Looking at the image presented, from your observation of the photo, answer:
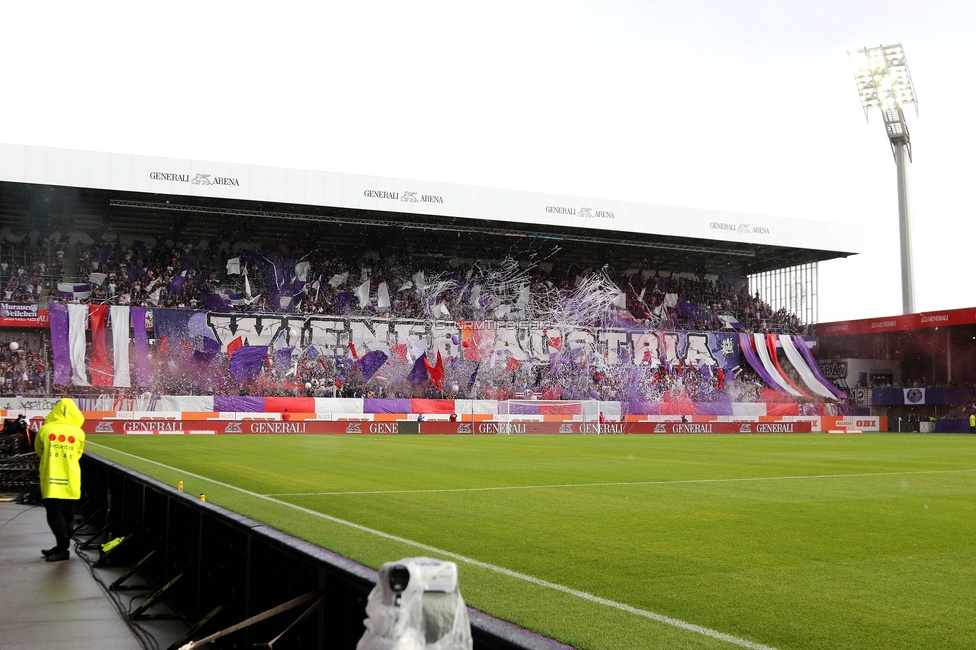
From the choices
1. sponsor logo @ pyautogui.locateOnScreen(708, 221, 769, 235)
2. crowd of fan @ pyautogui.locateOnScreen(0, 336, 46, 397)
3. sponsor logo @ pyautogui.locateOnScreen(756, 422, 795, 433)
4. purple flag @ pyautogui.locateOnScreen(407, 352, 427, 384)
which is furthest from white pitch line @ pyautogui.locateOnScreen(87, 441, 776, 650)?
sponsor logo @ pyautogui.locateOnScreen(708, 221, 769, 235)

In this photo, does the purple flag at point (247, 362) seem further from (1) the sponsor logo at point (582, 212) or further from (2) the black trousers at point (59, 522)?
(2) the black trousers at point (59, 522)

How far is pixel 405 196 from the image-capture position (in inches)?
1967

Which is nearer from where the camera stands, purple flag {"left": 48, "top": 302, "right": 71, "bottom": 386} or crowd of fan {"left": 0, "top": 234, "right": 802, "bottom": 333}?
purple flag {"left": 48, "top": 302, "right": 71, "bottom": 386}

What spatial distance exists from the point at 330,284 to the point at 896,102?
39.2m

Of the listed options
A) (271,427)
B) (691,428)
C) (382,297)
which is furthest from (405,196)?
(691,428)

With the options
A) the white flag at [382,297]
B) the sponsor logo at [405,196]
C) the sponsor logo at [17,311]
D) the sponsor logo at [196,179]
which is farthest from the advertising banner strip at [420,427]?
the sponsor logo at [196,179]

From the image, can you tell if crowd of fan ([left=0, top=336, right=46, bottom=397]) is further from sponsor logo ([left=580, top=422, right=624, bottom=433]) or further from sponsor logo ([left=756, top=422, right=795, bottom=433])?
sponsor logo ([left=756, top=422, right=795, bottom=433])

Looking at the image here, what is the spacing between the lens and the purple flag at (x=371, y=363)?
49594 millimetres

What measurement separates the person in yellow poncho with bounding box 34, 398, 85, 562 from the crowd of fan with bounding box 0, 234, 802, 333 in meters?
39.4

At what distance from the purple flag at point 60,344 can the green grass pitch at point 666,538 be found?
25485 mm

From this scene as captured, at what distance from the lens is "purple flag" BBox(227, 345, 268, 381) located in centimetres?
4700

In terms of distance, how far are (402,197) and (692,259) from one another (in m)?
24.3

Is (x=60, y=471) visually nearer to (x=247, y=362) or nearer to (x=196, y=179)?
(x=247, y=362)

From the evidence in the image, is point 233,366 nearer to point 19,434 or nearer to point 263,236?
point 263,236
